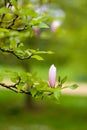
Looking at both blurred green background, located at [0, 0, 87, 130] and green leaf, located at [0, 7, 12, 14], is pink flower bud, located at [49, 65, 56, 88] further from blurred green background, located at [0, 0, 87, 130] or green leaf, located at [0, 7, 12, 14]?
blurred green background, located at [0, 0, 87, 130]

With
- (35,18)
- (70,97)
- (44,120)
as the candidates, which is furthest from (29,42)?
(35,18)

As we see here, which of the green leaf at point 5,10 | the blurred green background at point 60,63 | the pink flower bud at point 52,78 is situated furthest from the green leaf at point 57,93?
the blurred green background at point 60,63

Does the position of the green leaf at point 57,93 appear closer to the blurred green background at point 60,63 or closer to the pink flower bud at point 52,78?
the pink flower bud at point 52,78

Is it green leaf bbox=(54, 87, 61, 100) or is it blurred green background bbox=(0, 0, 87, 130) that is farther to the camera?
blurred green background bbox=(0, 0, 87, 130)

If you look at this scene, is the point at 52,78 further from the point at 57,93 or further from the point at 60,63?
the point at 60,63

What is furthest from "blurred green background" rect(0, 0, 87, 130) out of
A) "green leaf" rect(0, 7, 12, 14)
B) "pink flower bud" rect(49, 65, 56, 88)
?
"green leaf" rect(0, 7, 12, 14)

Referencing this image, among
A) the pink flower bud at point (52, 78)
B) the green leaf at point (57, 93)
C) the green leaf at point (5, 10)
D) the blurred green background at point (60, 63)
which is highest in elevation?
the blurred green background at point (60, 63)

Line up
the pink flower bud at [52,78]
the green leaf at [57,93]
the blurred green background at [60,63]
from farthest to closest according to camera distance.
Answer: the blurred green background at [60,63] < the pink flower bud at [52,78] < the green leaf at [57,93]

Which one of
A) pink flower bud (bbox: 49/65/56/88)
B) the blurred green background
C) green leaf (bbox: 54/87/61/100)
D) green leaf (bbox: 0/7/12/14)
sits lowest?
green leaf (bbox: 54/87/61/100)

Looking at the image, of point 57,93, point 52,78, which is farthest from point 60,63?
point 57,93

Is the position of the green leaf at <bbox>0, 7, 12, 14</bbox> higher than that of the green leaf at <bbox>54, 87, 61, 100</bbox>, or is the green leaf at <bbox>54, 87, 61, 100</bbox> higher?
the green leaf at <bbox>0, 7, 12, 14</bbox>

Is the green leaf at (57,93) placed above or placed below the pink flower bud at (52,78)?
below

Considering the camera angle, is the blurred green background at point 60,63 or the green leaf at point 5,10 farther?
the blurred green background at point 60,63
